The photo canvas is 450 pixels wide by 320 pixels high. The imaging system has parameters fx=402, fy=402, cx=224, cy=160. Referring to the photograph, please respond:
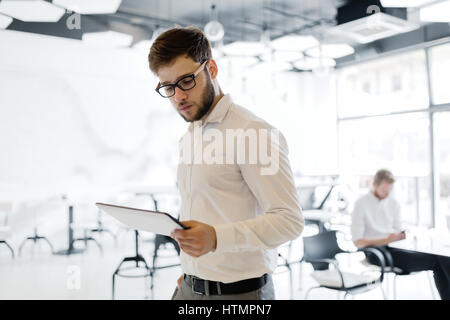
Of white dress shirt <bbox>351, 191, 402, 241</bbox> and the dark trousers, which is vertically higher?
white dress shirt <bbox>351, 191, 402, 241</bbox>

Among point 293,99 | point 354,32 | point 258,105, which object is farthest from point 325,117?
point 354,32

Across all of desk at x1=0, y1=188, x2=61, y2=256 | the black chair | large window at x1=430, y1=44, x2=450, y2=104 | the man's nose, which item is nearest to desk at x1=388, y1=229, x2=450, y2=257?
the black chair

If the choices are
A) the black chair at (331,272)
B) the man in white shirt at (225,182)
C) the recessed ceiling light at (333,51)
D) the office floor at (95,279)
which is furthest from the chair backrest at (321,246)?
the recessed ceiling light at (333,51)

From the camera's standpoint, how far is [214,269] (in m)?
1.15

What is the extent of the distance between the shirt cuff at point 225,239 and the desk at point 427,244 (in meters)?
1.93

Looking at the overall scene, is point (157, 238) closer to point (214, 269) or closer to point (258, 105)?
point (214, 269)

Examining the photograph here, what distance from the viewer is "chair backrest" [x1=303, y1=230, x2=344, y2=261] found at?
9.29 ft

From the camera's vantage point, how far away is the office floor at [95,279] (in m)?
3.69

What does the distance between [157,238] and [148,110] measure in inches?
137

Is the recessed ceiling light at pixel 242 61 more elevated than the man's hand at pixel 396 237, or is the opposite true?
the recessed ceiling light at pixel 242 61

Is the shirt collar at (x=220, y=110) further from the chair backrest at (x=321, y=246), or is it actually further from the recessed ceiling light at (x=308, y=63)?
the recessed ceiling light at (x=308, y=63)

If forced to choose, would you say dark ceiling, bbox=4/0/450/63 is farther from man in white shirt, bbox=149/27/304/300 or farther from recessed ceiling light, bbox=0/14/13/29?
man in white shirt, bbox=149/27/304/300

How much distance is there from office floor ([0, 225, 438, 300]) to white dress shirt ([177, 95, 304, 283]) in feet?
8.78

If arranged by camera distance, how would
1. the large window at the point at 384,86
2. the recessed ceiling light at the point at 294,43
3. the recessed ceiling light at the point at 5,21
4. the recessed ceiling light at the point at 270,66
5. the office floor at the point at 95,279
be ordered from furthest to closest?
1. the recessed ceiling light at the point at 270,66
2. the large window at the point at 384,86
3. the recessed ceiling light at the point at 294,43
4. the recessed ceiling light at the point at 5,21
5. the office floor at the point at 95,279
